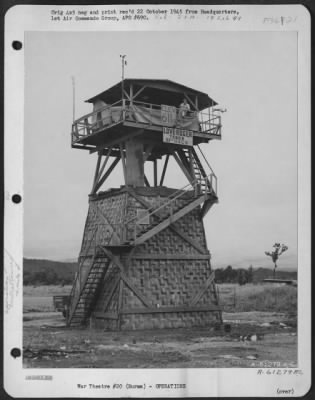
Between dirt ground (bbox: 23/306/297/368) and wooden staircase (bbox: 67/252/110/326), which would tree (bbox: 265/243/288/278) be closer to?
dirt ground (bbox: 23/306/297/368)

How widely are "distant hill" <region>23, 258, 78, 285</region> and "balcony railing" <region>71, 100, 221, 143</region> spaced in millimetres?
5138

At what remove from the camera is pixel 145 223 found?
92.3 ft

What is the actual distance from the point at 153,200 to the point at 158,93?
14.7 ft

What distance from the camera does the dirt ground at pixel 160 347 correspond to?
20.7 metres

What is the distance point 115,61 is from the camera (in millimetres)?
21891

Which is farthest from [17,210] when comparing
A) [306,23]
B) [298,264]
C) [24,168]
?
[306,23]

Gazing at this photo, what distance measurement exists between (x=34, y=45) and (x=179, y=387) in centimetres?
1086

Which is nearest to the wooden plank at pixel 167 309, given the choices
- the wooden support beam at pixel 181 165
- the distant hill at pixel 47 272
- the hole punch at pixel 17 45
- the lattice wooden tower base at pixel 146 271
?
the lattice wooden tower base at pixel 146 271

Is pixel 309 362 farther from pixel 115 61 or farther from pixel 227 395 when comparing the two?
pixel 115 61

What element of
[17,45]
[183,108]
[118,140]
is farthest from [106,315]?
[17,45]

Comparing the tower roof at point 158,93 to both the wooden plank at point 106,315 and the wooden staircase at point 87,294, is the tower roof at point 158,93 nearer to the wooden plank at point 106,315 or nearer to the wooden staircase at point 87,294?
the wooden staircase at point 87,294

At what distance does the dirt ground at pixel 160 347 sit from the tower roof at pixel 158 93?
8.23 meters

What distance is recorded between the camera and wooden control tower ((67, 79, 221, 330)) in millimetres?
27875

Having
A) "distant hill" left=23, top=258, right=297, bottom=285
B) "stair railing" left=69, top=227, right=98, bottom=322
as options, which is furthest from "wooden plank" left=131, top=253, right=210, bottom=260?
"stair railing" left=69, top=227, right=98, bottom=322
